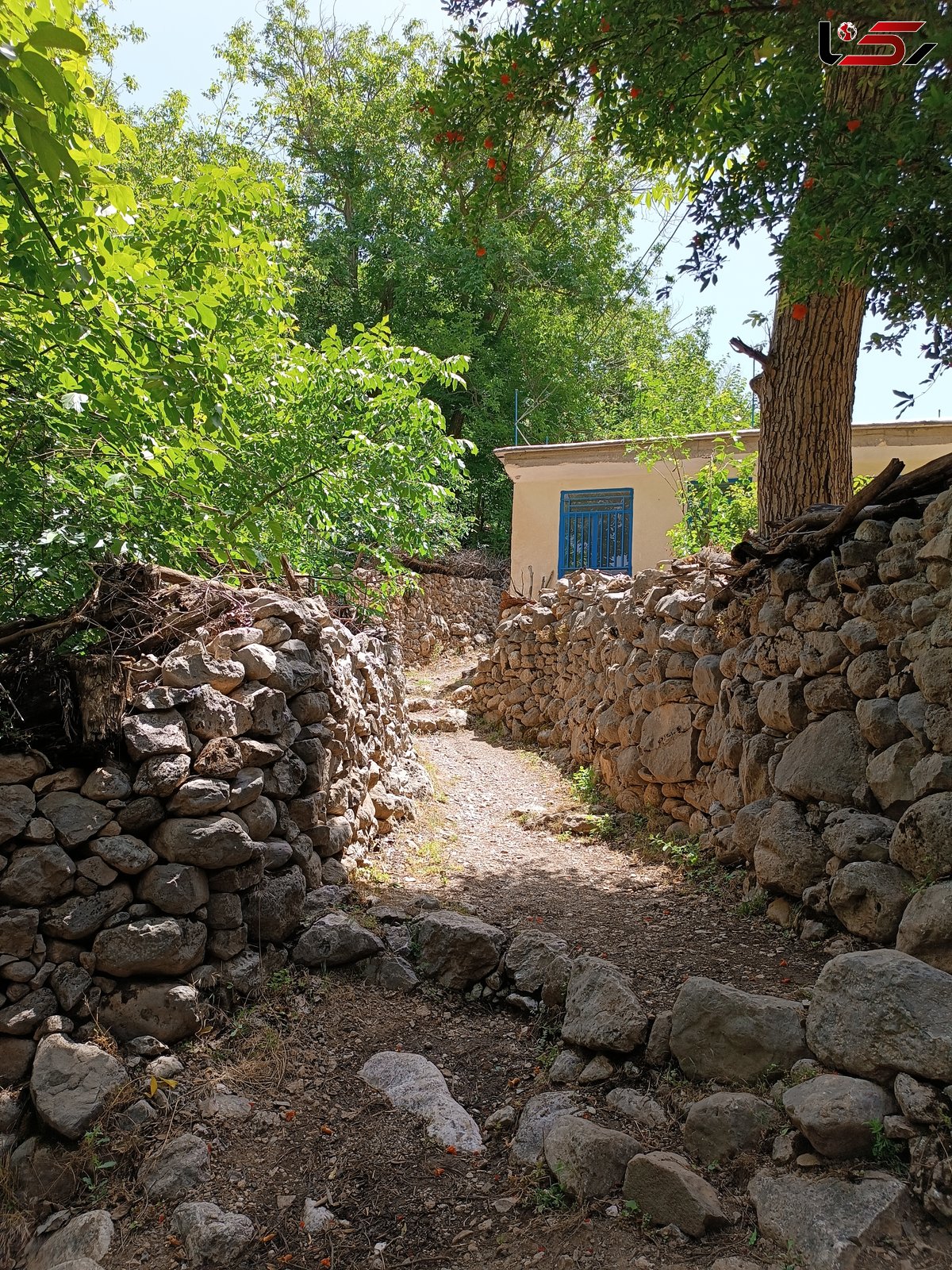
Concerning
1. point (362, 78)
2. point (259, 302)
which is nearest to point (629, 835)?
point (259, 302)

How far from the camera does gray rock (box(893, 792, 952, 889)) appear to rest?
3.11 metres

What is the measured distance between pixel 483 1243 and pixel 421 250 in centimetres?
1749

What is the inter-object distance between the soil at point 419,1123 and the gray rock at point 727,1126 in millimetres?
55

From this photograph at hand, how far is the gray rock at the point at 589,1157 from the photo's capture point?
2.56 m

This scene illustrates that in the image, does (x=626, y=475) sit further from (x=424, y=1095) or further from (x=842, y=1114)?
(x=842, y=1114)

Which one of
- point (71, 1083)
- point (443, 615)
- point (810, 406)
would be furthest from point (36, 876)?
point (443, 615)

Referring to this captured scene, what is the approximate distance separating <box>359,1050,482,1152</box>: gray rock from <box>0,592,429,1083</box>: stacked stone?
76 cm

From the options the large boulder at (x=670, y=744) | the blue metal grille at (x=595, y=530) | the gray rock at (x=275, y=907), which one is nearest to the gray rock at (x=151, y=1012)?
the gray rock at (x=275, y=907)

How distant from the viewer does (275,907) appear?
3957mm

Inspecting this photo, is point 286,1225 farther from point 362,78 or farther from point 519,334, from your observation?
point 362,78

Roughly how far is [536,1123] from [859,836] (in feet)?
6.16

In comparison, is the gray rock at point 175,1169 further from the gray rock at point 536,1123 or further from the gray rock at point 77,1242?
the gray rock at point 536,1123

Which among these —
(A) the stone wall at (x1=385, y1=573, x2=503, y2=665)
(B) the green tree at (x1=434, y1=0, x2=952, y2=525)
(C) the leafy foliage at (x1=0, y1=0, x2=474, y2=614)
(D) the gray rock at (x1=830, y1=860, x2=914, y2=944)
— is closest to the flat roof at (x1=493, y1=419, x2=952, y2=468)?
(A) the stone wall at (x1=385, y1=573, x2=503, y2=665)

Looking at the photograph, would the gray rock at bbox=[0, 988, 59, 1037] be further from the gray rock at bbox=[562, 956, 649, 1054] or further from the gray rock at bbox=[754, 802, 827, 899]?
the gray rock at bbox=[754, 802, 827, 899]
